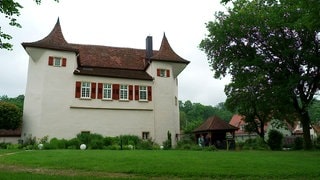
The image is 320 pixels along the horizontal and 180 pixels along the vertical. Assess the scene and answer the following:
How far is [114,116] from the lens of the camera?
34.1m

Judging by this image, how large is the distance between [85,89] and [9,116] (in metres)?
7.41

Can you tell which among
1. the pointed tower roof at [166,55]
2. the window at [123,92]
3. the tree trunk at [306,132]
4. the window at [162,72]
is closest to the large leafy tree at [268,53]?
the tree trunk at [306,132]

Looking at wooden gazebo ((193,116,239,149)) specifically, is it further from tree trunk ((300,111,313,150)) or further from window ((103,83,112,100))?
window ((103,83,112,100))

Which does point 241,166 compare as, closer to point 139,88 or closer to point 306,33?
point 306,33

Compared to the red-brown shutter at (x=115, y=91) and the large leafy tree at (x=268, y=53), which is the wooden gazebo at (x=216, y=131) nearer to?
the large leafy tree at (x=268, y=53)

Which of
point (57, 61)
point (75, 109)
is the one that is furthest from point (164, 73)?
point (57, 61)

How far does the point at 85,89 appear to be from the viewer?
33.7 metres

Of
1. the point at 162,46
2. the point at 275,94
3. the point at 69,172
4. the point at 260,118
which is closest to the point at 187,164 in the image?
the point at 69,172

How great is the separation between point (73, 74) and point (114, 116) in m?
5.86

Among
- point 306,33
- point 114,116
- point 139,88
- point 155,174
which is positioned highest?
point 306,33

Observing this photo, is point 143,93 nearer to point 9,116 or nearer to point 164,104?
point 164,104

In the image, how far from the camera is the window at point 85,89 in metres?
33.5

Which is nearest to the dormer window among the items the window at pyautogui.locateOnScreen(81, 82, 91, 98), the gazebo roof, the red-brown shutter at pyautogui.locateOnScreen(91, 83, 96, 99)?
the window at pyautogui.locateOnScreen(81, 82, 91, 98)

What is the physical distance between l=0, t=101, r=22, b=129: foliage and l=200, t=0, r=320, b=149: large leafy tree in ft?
63.3
